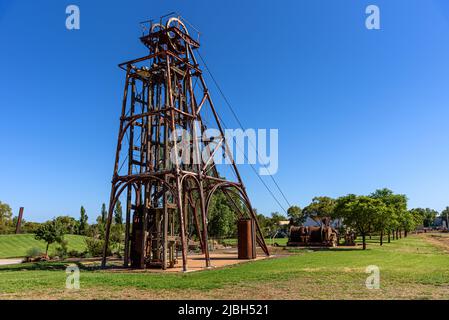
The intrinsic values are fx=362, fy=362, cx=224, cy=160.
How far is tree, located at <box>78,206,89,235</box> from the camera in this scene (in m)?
67.6

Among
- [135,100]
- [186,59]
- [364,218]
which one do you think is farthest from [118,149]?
[364,218]

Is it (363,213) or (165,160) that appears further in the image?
(363,213)

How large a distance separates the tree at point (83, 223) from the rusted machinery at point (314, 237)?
4098cm

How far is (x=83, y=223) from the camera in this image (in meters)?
69.6

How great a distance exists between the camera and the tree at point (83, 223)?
6762 centimetres

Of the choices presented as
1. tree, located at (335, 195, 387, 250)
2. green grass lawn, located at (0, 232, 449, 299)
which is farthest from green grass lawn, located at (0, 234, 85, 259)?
tree, located at (335, 195, 387, 250)

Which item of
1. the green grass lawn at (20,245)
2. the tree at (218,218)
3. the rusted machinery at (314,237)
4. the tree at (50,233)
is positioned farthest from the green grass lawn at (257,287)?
the tree at (218,218)

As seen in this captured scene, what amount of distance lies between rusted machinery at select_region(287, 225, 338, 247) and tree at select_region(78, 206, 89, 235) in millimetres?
40985

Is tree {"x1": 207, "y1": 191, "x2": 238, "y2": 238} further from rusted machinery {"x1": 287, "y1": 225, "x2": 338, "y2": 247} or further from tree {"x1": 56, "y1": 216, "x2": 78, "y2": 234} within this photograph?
tree {"x1": 56, "y1": 216, "x2": 78, "y2": 234}

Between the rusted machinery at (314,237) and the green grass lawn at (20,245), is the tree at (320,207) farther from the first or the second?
the green grass lawn at (20,245)

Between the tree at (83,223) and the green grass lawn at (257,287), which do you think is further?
the tree at (83,223)

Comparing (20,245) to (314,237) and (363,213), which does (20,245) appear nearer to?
(314,237)

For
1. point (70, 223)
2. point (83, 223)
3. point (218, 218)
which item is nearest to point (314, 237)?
point (218, 218)

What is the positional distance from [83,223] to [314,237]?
46213mm
